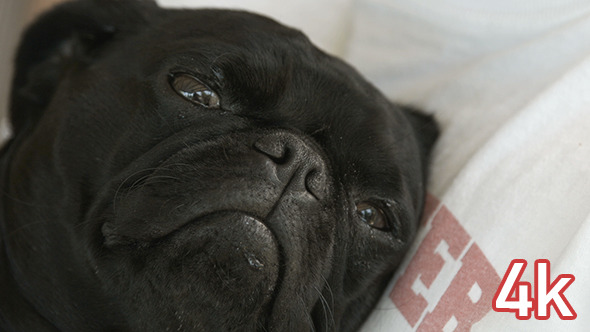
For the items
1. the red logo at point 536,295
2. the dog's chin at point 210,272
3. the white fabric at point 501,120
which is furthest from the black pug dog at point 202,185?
the red logo at point 536,295

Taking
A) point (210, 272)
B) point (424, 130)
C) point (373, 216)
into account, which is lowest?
point (210, 272)

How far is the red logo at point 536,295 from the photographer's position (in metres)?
0.91

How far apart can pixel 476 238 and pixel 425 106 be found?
1.92ft

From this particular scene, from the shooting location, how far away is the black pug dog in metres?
0.90

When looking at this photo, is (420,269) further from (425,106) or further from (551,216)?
(425,106)

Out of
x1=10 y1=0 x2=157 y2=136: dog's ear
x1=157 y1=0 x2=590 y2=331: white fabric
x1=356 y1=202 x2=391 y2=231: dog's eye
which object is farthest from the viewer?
x1=10 y1=0 x2=157 y2=136: dog's ear

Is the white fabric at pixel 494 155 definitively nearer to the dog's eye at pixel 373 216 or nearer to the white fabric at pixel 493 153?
the white fabric at pixel 493 153

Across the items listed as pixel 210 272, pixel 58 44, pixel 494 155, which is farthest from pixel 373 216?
pixel 58 44

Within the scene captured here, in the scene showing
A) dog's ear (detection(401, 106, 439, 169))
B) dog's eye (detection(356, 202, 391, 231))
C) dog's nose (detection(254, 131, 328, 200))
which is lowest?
dog's eye (detection(356, 202, 391, 231))

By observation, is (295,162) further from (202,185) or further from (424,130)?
(424,130)

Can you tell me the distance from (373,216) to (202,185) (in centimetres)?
39

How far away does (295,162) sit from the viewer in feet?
3.06

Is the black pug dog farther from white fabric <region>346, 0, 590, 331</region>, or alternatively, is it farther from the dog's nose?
white fabric <region>346, 0, 590, 331</region>

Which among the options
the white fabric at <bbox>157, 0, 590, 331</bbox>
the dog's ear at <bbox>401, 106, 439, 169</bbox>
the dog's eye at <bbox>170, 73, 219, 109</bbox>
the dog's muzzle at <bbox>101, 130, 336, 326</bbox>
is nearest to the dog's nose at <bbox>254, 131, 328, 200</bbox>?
the dog's muzzle at <bbox>101, 130, 336, 326</bbox>
